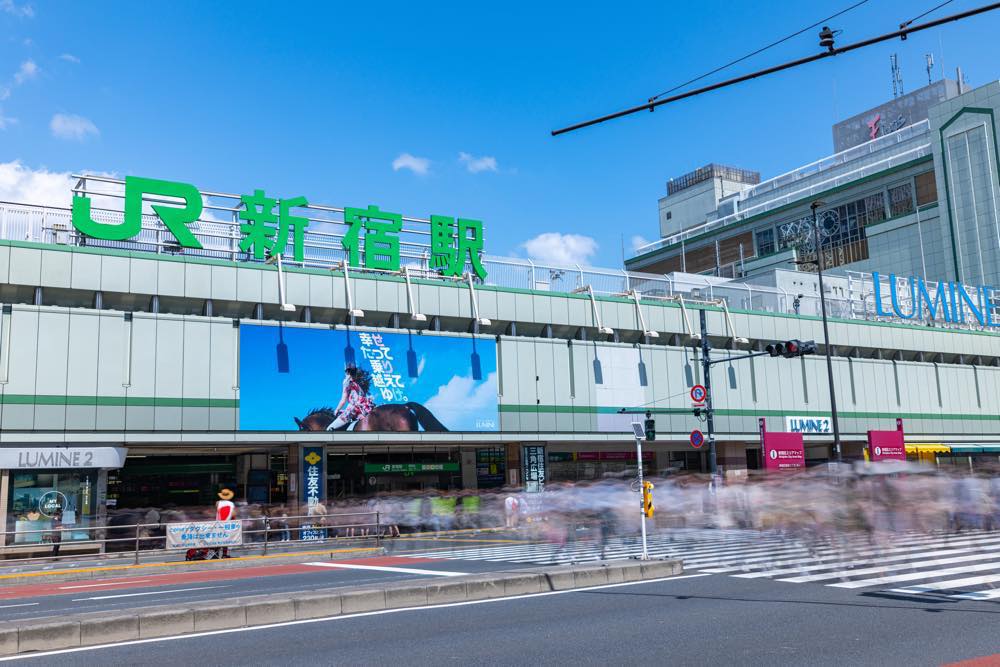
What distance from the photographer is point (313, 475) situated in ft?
111

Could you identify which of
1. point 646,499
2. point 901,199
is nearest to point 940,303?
point 901,199

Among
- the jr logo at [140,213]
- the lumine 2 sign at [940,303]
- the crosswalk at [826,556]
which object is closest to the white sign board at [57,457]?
the jr logo at [140,213]

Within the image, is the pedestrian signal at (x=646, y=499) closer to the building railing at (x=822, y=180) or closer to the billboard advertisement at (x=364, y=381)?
the billboard advertisement at (x=364, y=381)

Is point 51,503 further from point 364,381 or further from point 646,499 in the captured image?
point 646,499

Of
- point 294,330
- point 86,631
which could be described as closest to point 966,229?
point 294,330

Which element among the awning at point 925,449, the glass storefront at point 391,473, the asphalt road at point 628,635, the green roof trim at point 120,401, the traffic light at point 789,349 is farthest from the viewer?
the awning at point 925,449

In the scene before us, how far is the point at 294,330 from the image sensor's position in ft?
110

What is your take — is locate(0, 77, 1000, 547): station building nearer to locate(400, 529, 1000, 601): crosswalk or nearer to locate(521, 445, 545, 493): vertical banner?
locate(521, 445, 545, 493): vertical banner

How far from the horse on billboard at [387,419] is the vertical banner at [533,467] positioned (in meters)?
4.70

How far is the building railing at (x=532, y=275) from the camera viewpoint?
30.7 m

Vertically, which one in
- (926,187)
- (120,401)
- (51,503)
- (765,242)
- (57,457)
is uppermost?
(926,187)

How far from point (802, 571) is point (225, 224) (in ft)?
81.0

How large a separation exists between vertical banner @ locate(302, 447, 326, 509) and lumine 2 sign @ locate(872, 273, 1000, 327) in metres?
32.1

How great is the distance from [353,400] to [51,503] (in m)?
10.8
